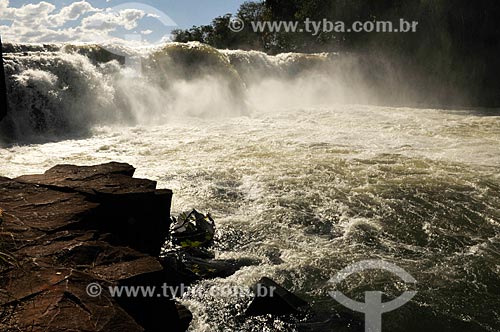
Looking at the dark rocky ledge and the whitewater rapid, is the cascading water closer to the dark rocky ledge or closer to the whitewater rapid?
the whitewater rapid

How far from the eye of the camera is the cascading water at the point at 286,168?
5.12 meters

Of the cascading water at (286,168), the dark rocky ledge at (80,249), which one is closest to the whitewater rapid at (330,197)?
the cascading water at (286,168)

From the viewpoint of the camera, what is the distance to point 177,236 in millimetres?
5980

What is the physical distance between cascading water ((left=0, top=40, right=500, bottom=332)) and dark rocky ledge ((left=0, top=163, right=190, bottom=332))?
38.1 inches

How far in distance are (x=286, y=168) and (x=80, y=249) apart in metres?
6.69

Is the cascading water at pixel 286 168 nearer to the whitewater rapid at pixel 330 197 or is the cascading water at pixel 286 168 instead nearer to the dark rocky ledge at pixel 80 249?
the whitewater rapid at pixel 330 197

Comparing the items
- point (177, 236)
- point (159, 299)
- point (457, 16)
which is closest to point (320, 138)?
point (177, 236)

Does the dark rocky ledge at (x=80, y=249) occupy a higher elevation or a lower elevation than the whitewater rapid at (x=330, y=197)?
higher

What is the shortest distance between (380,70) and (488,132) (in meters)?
15.8

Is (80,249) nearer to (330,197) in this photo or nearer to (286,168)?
(330,197)

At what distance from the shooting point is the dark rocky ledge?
8.99ft

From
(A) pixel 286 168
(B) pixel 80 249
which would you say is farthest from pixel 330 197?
(B) pixel 80 249

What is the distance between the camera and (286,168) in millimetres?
9812

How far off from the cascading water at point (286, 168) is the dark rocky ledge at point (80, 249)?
97cm
